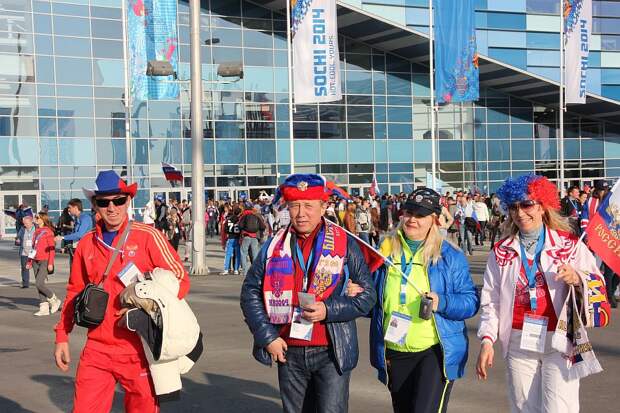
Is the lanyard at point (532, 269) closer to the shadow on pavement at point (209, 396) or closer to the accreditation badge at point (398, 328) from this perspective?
the accreditation badge at point (398, 328)

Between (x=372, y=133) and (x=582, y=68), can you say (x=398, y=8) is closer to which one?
(x=372, y=133)

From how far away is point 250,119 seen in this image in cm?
4428

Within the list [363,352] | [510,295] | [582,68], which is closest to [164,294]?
[510,295]

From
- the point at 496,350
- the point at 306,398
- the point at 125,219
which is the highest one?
the point at 125,219

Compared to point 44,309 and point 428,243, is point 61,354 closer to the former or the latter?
point 428,243

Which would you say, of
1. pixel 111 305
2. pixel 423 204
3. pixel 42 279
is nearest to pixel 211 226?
pixel 42 279

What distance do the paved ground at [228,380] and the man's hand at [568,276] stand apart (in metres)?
2.38

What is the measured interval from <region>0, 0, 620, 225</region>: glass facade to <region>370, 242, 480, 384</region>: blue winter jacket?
31966 millimetres

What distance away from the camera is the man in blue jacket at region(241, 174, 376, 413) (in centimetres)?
424

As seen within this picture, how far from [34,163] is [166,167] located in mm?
11545

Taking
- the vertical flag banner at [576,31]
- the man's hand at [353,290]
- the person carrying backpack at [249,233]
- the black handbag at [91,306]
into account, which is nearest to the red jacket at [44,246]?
the person carrying backpack at [249,233]

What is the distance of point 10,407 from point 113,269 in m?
2.84

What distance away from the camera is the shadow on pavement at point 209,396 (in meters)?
6.75

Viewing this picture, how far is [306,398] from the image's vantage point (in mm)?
4410
